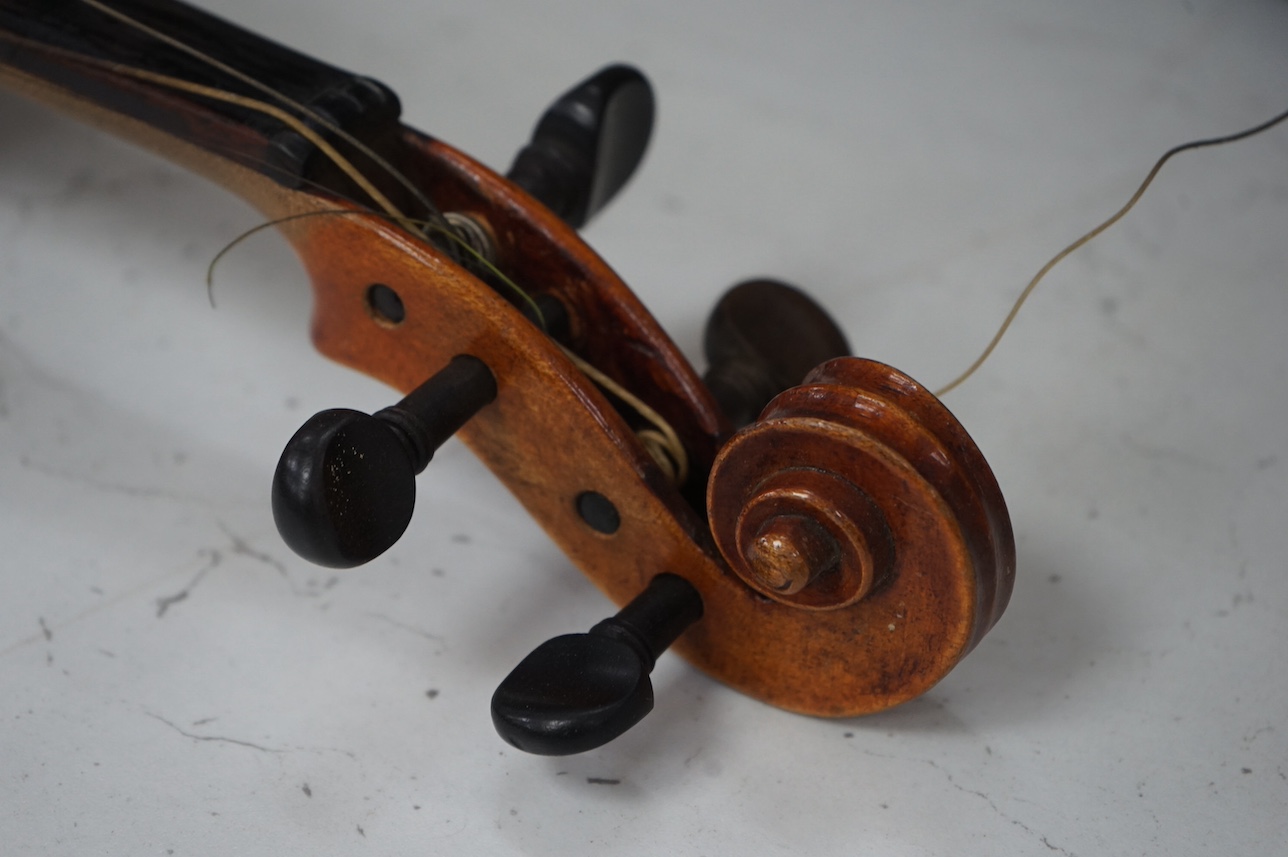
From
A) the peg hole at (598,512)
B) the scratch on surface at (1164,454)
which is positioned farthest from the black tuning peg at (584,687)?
the scratch on surface at (1164,454)

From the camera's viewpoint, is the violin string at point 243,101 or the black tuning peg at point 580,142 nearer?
the violin string at point 243,101

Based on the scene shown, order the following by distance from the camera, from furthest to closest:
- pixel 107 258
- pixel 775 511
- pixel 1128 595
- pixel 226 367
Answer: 1. pixel 107 258
2. pixel 226 367
3. pixel 1128 595
4. pixel 775 511

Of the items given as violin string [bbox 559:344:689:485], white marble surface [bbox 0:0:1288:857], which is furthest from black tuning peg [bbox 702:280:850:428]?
white marble surface [bbox 0:0:1288:857]

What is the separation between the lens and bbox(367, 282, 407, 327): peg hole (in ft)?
4.60

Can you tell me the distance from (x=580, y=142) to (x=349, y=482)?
592 mm

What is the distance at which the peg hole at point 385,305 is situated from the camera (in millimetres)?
1403

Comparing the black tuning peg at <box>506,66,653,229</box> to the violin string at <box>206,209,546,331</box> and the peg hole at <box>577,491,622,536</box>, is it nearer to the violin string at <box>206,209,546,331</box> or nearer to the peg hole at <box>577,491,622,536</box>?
the violin string at <box>206,209,546,331</box>

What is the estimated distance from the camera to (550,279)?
4.78 feet

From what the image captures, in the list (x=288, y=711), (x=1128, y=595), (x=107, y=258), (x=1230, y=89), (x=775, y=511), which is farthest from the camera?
(x=1230, y=89)

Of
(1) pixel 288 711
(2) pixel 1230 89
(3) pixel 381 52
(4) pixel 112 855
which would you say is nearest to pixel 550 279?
(1) pixel 288 711

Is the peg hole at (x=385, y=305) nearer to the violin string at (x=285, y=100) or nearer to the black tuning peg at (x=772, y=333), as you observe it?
the violin string at (x=285, y=100)

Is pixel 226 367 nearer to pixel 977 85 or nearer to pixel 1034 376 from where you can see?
pixel 1034 376

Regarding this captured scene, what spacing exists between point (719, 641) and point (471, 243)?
48 centimetres

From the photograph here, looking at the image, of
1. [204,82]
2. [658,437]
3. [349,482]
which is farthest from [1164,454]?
[204,82]
